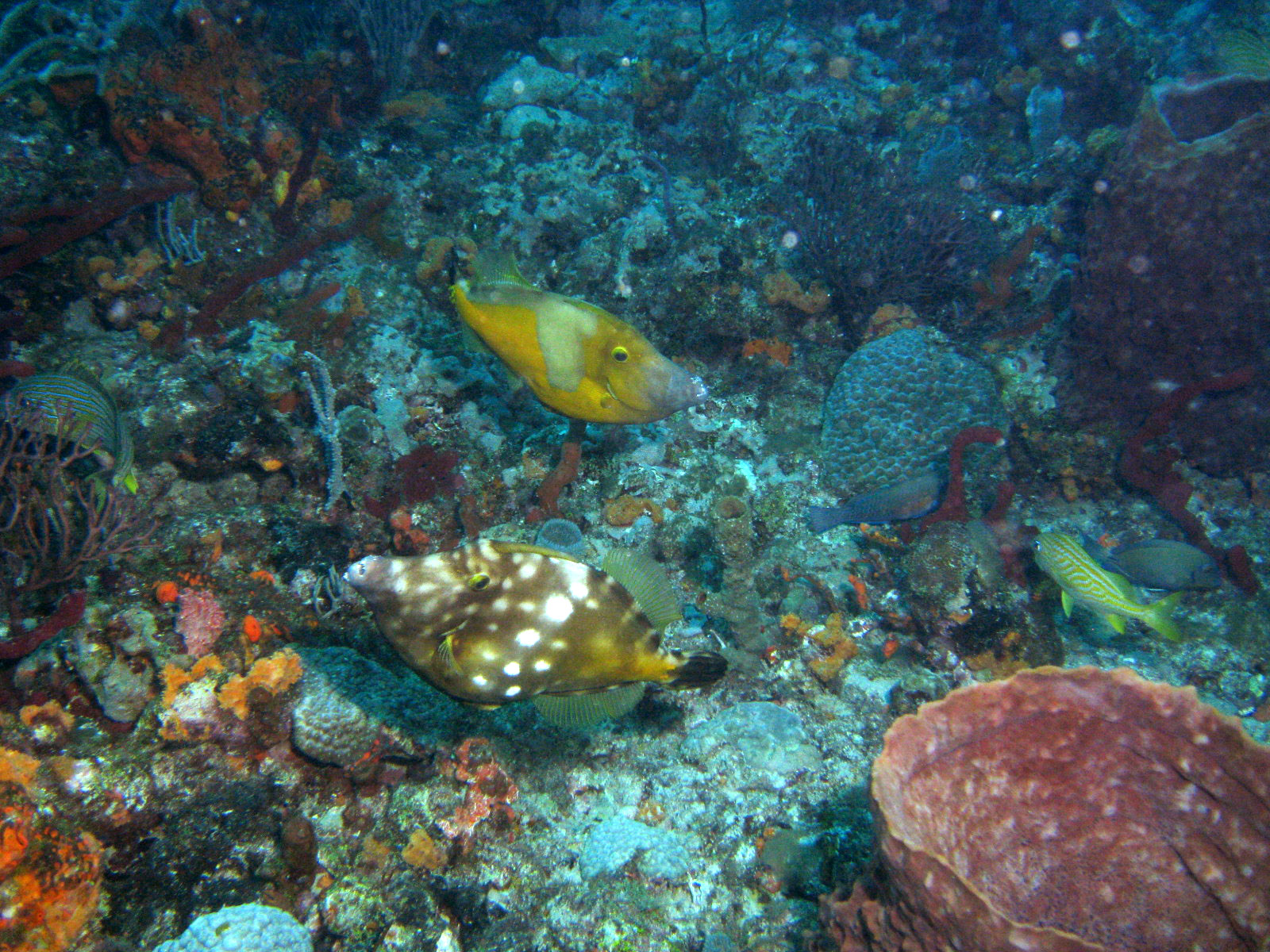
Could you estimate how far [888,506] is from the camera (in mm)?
5344

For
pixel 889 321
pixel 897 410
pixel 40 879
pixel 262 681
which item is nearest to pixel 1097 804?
pixel 897 410

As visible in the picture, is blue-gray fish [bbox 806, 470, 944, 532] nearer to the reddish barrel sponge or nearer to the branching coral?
the reddish barrel sponge

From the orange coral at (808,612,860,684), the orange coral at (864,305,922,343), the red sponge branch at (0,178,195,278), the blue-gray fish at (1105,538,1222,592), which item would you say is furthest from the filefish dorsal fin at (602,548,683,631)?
the red sponge branch at (0,178,195,278)

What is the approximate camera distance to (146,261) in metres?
5.50

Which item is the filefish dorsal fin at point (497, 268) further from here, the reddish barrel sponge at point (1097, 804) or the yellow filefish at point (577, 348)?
the reddish barrel sponge at point (1097, 804)

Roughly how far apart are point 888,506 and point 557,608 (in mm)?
4029

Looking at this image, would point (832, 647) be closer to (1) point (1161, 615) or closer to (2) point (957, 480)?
(2) point (957, 480)

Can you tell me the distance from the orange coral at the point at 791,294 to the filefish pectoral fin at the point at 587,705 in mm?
4968

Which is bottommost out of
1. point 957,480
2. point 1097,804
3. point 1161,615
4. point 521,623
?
point 1161,615

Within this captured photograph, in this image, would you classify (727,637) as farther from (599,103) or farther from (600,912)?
(599,103)

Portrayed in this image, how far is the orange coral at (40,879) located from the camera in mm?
2299

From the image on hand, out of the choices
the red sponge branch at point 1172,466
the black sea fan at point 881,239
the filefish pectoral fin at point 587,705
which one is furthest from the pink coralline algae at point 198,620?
the red sponge branch at point 1172,466

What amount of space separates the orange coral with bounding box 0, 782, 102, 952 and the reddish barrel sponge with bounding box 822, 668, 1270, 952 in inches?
123

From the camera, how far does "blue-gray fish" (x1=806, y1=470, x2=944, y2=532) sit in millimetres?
5301
